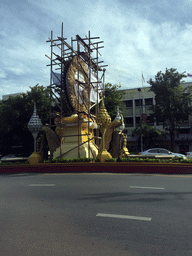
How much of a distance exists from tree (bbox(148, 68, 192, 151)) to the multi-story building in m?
7.32

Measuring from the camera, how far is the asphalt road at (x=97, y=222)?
11.7ft

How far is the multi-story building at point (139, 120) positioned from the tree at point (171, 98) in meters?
7.32

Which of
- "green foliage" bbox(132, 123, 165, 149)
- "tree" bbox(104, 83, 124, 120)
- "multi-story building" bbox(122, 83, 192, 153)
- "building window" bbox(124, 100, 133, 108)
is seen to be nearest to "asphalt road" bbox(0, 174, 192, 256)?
"tree" bbox(104, 83, 124, 120)

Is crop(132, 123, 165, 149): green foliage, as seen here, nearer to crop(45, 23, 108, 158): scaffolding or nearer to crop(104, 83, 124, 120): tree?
crop(104, 83, 124, 120): tree

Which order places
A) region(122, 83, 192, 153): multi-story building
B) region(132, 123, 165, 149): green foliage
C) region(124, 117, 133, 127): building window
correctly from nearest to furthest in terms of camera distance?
1. region(132, 123, 165, 149): green foliage
2. region(122, 83, 192, 153): multi-story building
3. region(124, 117, 133, 127): building window

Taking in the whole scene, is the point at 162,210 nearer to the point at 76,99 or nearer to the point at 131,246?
the point at 131,246

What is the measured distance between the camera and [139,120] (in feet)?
147

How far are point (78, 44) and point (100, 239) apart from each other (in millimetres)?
17404

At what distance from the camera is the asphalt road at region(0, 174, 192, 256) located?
11.7ft

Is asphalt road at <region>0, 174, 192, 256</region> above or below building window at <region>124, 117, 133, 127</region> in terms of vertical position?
below

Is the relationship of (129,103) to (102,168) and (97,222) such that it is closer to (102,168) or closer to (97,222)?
(102,168)

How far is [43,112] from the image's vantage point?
102ft

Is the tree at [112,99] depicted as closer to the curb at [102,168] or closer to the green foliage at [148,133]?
the green foliage at [148,133]

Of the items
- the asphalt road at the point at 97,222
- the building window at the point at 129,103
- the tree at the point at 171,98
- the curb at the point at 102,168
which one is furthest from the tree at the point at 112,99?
the asphalt road at the point at 97,222
